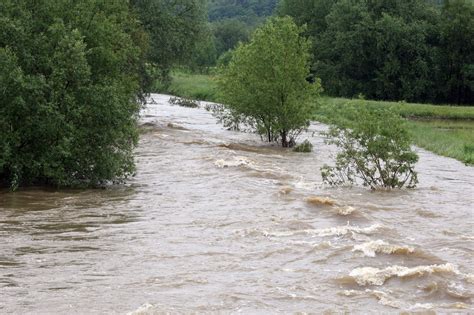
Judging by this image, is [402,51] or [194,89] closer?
[402,51]

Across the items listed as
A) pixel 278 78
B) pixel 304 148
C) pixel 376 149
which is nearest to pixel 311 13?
pixel 278 78

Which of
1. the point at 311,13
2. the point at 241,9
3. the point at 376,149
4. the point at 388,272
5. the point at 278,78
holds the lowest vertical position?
the point at 388,272

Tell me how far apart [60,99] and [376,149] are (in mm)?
9268

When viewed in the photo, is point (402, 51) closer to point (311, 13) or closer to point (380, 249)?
point (311, 13)

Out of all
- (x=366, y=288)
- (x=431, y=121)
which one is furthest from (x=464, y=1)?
(x=366, y=288)

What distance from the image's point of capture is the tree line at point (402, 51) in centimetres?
6206

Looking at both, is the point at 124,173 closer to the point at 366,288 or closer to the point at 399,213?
the point at 399,213

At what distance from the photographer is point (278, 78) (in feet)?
104

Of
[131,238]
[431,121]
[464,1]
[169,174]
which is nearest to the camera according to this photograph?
[131,238]

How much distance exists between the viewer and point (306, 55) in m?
31.6

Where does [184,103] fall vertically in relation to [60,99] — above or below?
below

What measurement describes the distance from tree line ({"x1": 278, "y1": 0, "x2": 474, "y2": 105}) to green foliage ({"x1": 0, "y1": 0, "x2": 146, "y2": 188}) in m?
43.9

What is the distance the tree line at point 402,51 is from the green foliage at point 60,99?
4390cm

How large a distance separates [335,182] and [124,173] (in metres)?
6.44
